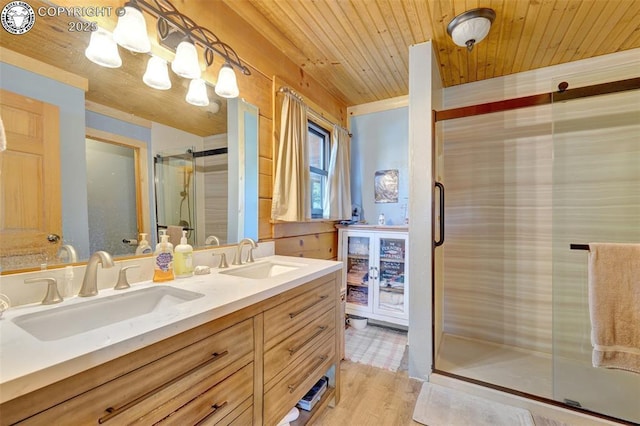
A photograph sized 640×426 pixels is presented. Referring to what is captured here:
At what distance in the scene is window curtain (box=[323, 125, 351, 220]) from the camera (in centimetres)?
259

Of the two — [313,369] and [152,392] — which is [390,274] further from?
[152,392]

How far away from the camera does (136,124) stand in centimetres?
118

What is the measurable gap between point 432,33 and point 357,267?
2.16 metres

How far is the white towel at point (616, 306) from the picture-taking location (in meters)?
1.28

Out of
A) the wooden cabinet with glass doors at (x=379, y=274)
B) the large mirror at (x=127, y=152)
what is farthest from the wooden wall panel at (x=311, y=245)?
the large mirror at (x=127, y=152)

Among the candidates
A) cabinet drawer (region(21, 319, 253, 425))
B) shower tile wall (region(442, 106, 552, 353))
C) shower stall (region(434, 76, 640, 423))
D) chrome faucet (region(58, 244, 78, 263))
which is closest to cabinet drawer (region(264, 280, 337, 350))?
cabinet drawer (region(21, 319, 253, 425))

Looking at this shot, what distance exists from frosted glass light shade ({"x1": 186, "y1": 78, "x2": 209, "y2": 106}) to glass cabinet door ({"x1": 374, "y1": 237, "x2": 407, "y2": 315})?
A: 1.96m

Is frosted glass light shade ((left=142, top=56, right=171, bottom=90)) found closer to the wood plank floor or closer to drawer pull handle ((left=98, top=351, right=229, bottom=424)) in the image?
drawer pull handle ((left=98, top=351, right=229, bottom=424))

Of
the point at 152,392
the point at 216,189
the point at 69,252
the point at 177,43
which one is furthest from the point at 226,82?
the point at 152,392

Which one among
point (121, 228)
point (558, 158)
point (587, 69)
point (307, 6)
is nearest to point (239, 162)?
point (121, 228)

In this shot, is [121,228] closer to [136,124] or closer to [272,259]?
[136,124]

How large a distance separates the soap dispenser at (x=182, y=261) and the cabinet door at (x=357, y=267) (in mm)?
1833

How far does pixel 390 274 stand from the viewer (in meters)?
2.66

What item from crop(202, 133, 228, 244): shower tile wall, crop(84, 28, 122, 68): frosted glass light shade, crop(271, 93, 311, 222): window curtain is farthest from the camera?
crop(271, 93, 311, 222): window curtain
